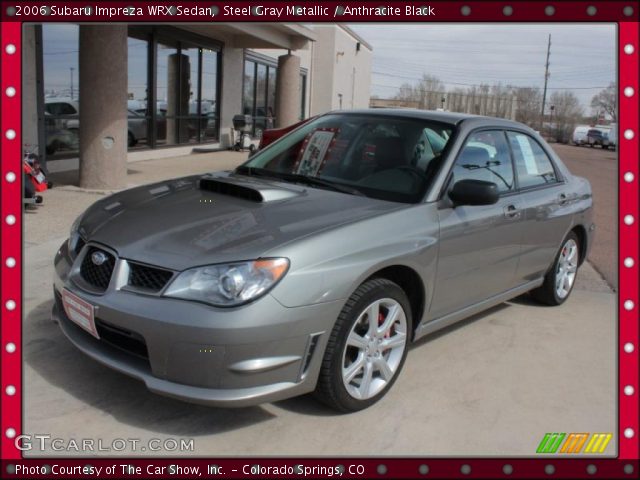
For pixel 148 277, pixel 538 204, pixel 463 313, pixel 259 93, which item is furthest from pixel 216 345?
pixel 259 93

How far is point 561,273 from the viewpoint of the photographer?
5.61 meters

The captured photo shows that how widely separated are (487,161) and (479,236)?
65 cm

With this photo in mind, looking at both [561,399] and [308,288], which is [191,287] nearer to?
[308,288]

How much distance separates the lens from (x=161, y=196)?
397cm

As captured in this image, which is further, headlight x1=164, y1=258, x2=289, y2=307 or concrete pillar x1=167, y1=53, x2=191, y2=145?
concrete pillar x1=167, y1=53, x2=191, y2=145

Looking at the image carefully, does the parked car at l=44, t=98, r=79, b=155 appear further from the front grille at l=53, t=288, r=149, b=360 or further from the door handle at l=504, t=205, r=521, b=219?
the door handle at l=504, t=205, r=521, b=219

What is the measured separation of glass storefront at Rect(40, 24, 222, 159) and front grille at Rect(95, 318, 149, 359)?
8366 mm

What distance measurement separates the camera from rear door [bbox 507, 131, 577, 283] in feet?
15.7

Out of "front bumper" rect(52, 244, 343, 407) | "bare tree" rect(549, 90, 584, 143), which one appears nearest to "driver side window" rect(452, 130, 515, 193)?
"front bumper" rect(52, 244, 343, 407)

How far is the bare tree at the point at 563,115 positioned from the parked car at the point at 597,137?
207cm

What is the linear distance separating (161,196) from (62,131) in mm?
8357

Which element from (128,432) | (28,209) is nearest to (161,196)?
(128,432)

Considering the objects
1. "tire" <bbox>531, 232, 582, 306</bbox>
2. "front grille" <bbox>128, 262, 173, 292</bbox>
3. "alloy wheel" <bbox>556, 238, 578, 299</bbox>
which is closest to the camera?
"front grille" <bbox>128, 262, 173, 292</bbox>
